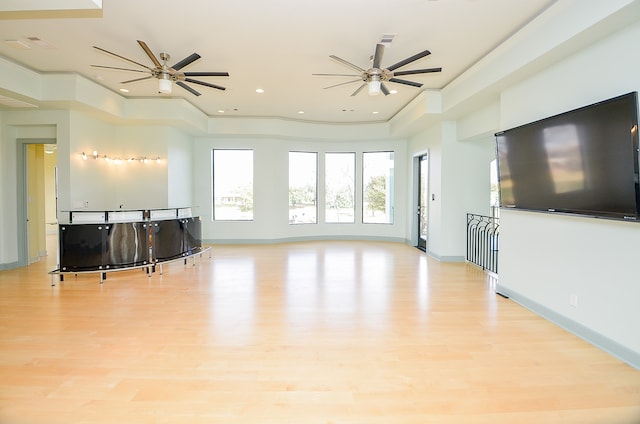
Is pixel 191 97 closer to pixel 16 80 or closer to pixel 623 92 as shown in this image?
pixel 16 80

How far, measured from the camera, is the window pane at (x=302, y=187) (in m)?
10.3

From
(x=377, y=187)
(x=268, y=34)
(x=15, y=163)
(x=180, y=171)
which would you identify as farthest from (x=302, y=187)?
(x=15, y=163)

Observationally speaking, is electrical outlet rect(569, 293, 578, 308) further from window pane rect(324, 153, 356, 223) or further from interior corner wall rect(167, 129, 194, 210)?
interior corner wall rect(167, 129, 194, 210)

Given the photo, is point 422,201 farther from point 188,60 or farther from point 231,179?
point 188,60

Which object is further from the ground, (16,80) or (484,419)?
(16,80)

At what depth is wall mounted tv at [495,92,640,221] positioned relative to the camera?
9.31 ft

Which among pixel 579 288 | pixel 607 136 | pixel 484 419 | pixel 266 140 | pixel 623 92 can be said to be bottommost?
pixel 484 419

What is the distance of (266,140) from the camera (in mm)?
9766

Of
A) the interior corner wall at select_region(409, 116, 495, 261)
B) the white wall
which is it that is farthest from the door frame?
the interior corner wall at select_region(409, 116, 495, 261)

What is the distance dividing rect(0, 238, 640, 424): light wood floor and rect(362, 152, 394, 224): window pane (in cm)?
506

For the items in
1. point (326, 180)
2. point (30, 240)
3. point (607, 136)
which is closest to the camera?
point (607, 136)

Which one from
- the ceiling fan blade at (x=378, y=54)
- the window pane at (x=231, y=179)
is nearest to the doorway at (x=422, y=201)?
the ceiling fan blade at (x=378, y=54)

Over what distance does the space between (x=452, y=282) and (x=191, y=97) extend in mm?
6549

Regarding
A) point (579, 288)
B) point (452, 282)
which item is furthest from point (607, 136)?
point (452, 282)
